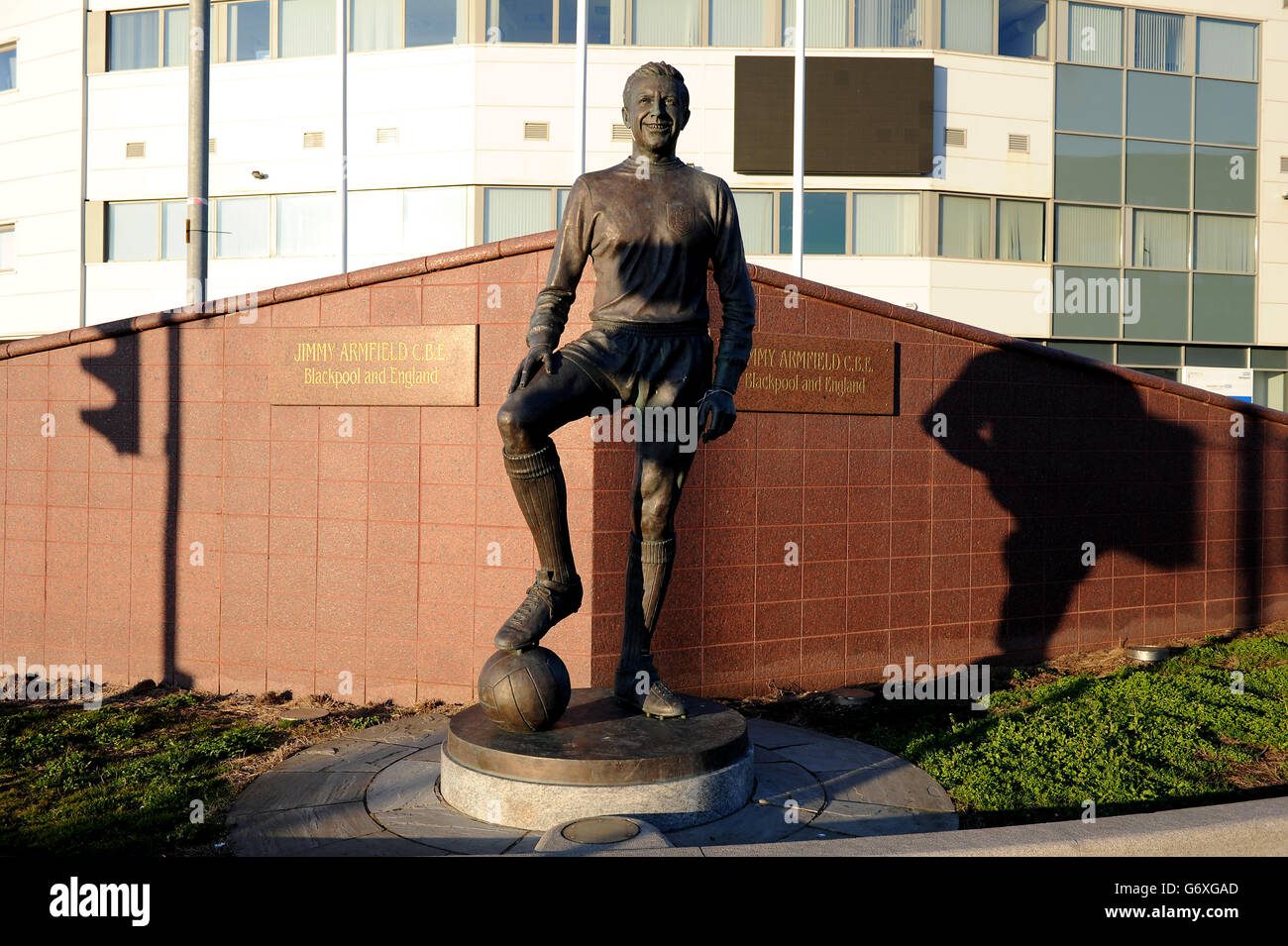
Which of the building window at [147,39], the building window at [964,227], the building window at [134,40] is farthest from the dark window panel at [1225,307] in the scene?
the building window at [134,40]

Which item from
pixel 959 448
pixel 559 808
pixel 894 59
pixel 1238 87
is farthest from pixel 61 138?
pixel 1238 87

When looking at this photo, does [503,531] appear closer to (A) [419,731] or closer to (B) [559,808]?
(A) [419,731]

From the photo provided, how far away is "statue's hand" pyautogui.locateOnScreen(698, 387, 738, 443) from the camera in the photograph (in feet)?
13.9

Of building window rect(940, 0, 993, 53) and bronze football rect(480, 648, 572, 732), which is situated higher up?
building window rect(940, 0, 993, 53)

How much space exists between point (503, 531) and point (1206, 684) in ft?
16.2

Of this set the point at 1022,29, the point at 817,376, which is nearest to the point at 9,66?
the point at 1022,29

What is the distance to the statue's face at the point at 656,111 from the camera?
4.27 meters

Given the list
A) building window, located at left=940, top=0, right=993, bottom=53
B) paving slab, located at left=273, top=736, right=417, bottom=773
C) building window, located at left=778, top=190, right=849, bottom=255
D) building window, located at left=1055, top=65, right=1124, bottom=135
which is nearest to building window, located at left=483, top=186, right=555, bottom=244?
building window, located at left=778, top=190, right=849, bottom=255

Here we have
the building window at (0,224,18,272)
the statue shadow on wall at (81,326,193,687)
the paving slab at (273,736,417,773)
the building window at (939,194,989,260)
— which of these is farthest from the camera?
the building window at (0,224,18,272)

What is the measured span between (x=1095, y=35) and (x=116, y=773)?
19584 millimetres

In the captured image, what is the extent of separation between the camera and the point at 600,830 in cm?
351

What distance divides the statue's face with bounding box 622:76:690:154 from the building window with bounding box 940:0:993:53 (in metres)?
15.3

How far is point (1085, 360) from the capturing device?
26.6 feet

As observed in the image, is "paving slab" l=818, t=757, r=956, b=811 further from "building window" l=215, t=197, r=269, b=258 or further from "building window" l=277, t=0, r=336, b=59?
"building window" l=277, t=0, r=336, b=59
